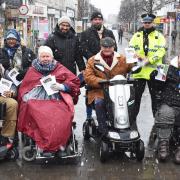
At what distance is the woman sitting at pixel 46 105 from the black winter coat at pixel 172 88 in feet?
3.99

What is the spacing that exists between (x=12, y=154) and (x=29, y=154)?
260mm

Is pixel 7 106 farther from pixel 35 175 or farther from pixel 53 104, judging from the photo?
pixel 35 175

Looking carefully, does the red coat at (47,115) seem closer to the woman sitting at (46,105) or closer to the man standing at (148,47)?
the woman sitting at (46,105)

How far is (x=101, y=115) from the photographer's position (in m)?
5.80

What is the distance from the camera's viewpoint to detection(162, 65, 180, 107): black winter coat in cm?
597

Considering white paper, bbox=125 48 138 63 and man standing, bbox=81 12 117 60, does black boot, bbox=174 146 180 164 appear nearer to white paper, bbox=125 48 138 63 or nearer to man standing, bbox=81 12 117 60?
white paper, bbox=125 48 138 63

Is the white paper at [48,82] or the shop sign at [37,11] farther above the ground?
the shop sign at [37,11]

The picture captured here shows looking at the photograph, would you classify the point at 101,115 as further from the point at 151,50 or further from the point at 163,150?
the point at 151,50

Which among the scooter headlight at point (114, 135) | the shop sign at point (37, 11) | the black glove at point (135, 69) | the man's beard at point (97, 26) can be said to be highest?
the shop sign at point (37, 11)

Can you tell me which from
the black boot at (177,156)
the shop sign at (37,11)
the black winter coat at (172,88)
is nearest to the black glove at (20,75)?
the black winter coat at (172,88)

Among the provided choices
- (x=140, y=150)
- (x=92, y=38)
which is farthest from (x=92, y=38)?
(x=140, y=150)

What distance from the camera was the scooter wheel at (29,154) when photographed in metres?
5.74

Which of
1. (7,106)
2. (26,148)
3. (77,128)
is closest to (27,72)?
(7,106)

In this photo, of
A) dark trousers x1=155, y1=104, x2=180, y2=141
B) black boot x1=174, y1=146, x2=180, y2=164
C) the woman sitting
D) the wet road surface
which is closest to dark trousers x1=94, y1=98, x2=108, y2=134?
the woman sitting
